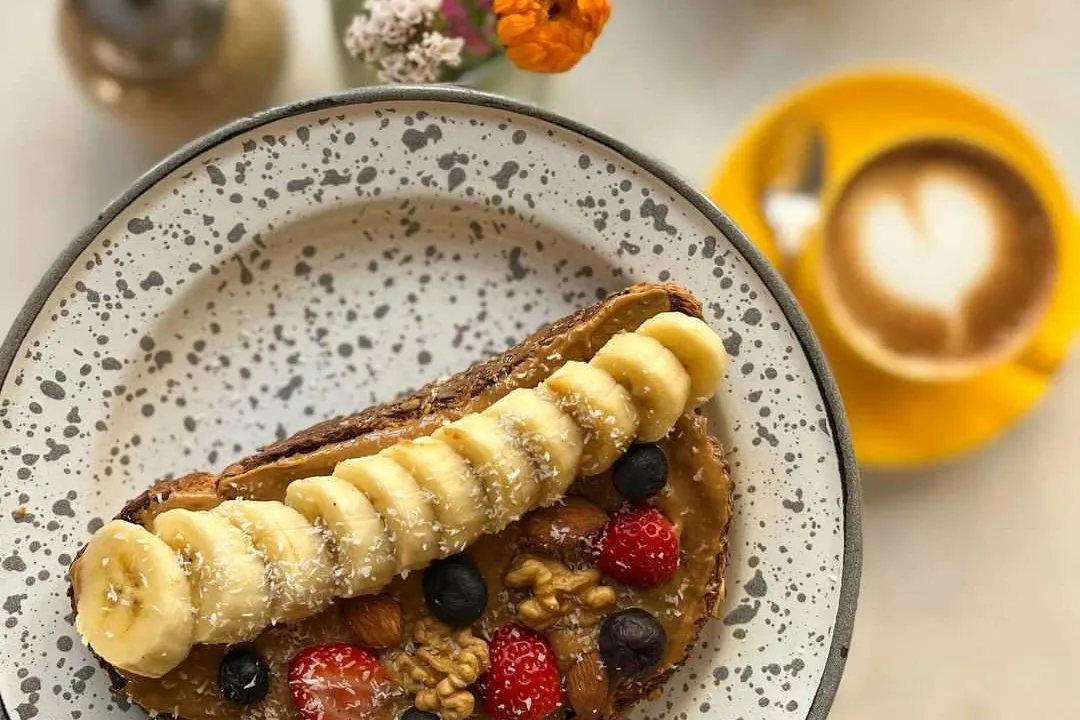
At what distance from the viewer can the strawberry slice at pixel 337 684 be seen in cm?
202

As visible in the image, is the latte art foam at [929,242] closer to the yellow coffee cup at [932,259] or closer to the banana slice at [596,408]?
the yellow coffee cup at [932,259]

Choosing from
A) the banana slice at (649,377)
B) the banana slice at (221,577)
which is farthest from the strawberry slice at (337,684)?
the banana slice at (649,377)

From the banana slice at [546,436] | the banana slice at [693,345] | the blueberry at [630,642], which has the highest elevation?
the banana slice at [693,345]

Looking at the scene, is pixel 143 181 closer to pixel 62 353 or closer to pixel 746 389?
pixel 62 353

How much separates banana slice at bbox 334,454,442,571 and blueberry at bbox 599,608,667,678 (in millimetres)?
405

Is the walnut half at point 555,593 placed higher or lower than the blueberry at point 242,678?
higher

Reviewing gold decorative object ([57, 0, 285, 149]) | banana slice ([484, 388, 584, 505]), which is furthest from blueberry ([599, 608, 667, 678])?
gold decorative object ([57, 0, 285, 149])

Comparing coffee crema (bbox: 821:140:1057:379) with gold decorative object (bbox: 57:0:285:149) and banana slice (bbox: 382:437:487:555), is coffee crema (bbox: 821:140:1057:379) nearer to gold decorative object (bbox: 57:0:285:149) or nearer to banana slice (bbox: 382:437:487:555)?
banana slice (bbox: 382:437:487:555)

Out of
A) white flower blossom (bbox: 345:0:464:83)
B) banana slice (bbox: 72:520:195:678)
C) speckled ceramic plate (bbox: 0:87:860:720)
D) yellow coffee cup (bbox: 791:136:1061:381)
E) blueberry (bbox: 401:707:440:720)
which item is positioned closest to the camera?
banana slice (bbox: 72:520:195:678)

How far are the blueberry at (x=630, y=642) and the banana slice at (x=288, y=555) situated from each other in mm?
572

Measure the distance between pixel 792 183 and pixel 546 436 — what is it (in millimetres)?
1095

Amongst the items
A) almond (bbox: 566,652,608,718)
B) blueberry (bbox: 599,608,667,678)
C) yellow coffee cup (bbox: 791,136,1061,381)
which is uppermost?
yellow coffee cup (bbox: 791,136,1061,381)

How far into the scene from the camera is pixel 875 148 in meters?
2.56

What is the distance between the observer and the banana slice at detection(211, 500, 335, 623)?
1.94 meters
